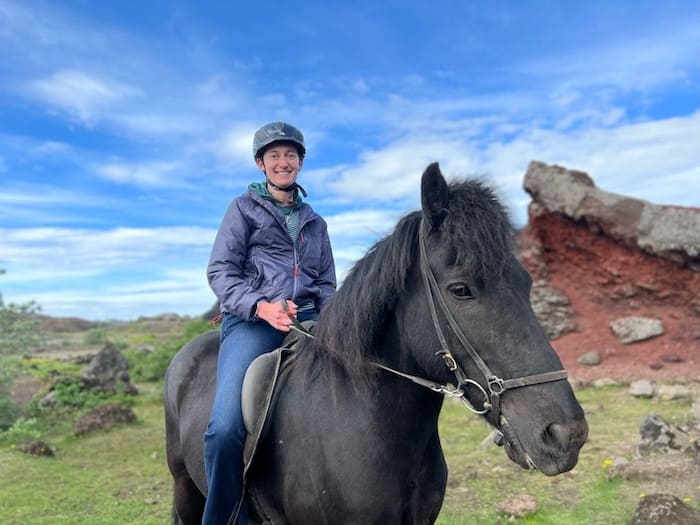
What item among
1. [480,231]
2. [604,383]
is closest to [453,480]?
[480,231]

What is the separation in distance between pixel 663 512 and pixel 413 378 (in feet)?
12.2

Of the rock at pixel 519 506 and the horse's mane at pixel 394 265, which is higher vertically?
the horse's mane at pixel 394 265

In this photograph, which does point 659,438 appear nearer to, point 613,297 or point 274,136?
point 274,136

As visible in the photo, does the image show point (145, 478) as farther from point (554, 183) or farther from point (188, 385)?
point (554, 183)

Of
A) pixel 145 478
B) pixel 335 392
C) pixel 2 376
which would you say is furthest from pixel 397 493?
pixel 2 376

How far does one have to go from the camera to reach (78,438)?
33.8ft

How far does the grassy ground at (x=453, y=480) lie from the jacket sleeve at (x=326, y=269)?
3.30m

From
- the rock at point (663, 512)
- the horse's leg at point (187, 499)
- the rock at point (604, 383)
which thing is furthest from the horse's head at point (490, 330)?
the rock at point (604, 383)

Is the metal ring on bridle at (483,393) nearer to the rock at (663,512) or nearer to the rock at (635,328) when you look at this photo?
the rock at (663,512)

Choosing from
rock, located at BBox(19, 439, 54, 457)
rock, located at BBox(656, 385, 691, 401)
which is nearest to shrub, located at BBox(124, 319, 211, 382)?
rock, located at BBox(19, 439, 54, 457)

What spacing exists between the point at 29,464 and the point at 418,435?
7.87 metres

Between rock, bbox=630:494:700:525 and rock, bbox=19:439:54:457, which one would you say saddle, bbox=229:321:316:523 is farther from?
rock, bbox=19:439:54:457

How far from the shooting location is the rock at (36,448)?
8953 mm

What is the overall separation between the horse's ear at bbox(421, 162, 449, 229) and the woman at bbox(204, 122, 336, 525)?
98 cm
